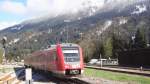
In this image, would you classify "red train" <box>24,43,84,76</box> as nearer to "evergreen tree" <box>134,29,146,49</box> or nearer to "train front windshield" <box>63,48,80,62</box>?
"train front windshield" <box>63,48,80,62</box>

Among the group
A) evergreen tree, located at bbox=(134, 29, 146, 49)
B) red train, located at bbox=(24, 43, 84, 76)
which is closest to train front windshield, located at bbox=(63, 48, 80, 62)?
red train, located at bbox=(24, 43, 84, 76)

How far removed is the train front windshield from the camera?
3306cm

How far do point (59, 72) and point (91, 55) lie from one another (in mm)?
97209

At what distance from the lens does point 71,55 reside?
33.3 m

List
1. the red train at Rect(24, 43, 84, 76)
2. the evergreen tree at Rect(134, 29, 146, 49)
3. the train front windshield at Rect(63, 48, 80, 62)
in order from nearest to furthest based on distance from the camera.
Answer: the red train at Rect(24, 43, 84, 76) → the train front windshield at Rect(63, 48, 80, 62) → the evergreen tree at Rect(134, 29, 146, 49)

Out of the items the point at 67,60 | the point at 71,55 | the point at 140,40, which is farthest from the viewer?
the point at 140,40

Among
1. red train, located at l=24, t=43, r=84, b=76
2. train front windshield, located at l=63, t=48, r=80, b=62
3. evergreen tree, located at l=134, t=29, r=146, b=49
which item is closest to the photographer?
red train, located at l=24, t=43, r=84, b=76

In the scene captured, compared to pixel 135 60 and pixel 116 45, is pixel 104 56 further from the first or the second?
pixel 135 60

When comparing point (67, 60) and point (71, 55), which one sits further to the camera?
point (71, 55)

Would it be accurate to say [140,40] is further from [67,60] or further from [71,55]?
[67,60]

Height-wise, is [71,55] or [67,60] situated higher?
[71,55]

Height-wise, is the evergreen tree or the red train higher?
the evergreen tree

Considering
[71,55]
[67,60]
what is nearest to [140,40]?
[71,55]

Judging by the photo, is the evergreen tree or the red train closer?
the red train
